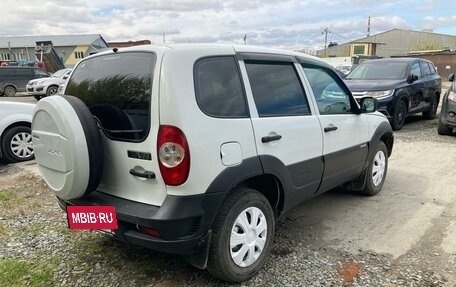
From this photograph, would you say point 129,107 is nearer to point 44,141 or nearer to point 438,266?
point 44,141

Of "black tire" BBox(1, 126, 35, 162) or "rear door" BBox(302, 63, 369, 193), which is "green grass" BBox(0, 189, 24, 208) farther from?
"rear door" BBox(302, 63, 369, 193)

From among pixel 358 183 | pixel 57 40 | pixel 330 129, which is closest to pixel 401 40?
pixel 57 40

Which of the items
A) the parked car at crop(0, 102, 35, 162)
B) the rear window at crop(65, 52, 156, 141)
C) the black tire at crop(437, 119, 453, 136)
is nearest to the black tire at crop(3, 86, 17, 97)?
the parked car at crop(0, 102, 35, 162)

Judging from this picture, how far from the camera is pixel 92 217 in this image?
276 centimetres

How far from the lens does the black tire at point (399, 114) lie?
9.03 metres

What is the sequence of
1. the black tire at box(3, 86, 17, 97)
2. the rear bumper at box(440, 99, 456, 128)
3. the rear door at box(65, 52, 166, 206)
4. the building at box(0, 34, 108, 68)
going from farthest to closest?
the building at box(0, 34, 108, 68) < the black tire at box(3, 86, 17, 97) < the rear bumper at box(440, 99, 456, 128) < the rear door at box(65, 52, 166, 206)

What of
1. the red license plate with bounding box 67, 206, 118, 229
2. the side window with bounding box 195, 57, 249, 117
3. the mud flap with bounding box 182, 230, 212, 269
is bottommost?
the mud flap with bounding box 182, 230, 212, 269

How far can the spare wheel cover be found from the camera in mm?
2633

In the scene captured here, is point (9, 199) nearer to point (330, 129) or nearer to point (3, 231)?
point (3, 231)

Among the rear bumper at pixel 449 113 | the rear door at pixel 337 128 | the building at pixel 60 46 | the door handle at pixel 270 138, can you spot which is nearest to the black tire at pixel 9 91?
the rear bumper at pixel 449 113

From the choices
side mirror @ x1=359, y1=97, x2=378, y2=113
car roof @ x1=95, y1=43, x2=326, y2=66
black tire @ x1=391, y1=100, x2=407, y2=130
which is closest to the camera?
car roof @ x1=95, y1=43, x2=326, y2=66

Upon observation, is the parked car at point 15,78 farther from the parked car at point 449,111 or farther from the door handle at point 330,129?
the door handle at point 330,129

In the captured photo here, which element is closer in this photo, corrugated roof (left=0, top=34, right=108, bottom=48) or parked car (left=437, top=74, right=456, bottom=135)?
parked car (left=437, top=74, right=456, bottom=135)

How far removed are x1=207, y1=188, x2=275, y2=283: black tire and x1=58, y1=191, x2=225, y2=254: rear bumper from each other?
93mm
